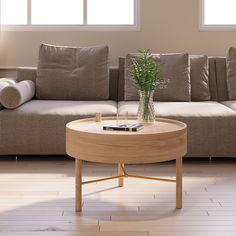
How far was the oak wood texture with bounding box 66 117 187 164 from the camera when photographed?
2.81 meters

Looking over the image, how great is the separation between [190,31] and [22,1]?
1.79 metres

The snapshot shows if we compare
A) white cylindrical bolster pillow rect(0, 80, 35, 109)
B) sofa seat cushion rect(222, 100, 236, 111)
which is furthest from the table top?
sofa seat cushion rect(222, 100, 236, 111)

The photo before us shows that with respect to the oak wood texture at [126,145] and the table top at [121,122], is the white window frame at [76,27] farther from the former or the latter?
the oak wood texture at [126,145]

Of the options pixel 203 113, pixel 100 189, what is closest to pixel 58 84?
pixel 203 113

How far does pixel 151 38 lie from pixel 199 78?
0.77m

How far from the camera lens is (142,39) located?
5.50 m

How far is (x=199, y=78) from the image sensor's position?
16.5 feet

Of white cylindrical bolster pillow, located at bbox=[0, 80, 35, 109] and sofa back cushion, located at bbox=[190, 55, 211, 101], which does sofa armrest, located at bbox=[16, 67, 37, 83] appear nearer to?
white cylindrical bolster pillow, located at bbox=[0, 80, 35, 109]

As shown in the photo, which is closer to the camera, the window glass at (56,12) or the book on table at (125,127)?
the book on table at (125,127)


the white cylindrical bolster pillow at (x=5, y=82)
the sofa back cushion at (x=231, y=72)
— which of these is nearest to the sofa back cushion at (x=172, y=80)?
the sofa back cushion at (x=231, y=72)

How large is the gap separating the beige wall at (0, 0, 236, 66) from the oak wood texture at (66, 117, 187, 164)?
267 centimetres

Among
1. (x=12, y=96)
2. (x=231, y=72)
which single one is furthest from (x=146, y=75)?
(x=231, y=72)

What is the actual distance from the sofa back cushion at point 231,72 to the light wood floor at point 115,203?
1.11m

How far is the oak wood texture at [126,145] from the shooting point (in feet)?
9.22
